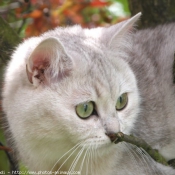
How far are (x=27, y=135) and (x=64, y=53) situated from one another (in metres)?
0.59

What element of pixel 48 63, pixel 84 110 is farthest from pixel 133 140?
pixel 48 63

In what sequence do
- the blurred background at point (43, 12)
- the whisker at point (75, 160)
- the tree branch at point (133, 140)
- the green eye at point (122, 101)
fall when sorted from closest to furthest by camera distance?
the tree branch at point (133, 140) → the whisker at point (75, 160) → the green eye at point (122, 101) → the blurred background at point (43, 12)

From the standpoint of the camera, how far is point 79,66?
2617 millimetres

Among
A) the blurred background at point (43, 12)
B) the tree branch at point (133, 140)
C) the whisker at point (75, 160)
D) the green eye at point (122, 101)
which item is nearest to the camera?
the tree branch at point (133, 140)

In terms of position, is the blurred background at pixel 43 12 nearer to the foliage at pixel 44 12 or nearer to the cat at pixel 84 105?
the foliage at pixel 44 12

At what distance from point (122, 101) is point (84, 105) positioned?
34 cm

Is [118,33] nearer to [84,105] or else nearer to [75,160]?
[84,105]

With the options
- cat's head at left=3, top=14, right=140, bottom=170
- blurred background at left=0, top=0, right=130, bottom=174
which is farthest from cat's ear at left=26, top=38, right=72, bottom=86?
blurred background at left=0, top=0, right=130, bottom=174

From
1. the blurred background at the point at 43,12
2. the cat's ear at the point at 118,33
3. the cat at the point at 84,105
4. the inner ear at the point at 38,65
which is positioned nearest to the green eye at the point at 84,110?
the cat at the point at 84,105

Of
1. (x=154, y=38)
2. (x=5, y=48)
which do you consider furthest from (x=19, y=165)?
(x=154, y=38)

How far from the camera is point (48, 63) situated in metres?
2.57

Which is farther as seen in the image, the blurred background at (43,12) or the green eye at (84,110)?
the blurred background at (43,12)

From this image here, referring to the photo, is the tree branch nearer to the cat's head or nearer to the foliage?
the cat's head

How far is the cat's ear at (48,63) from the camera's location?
2437mm
